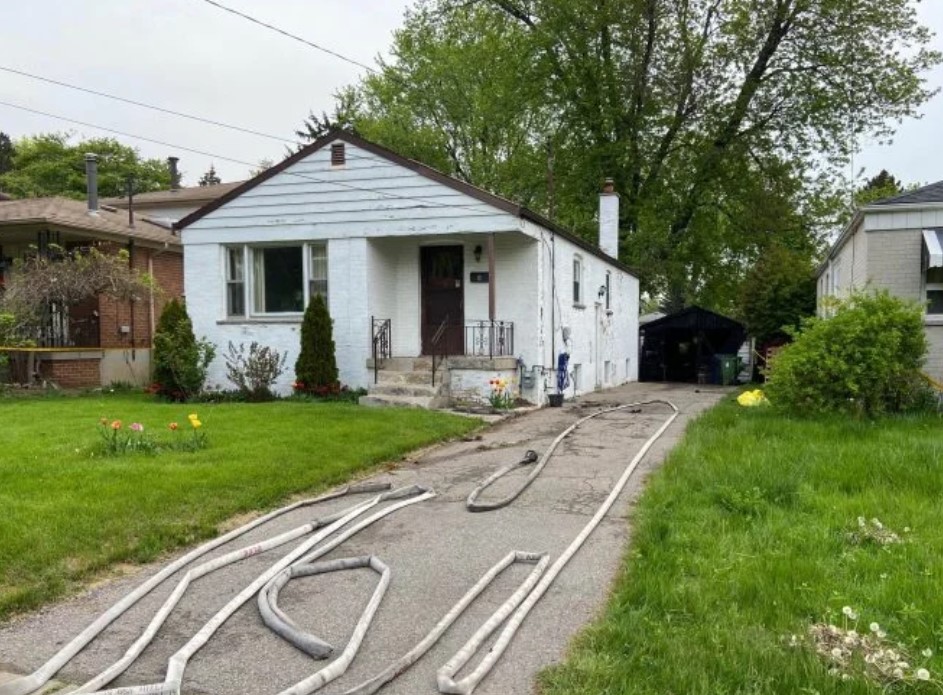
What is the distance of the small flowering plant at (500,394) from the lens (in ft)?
41.7

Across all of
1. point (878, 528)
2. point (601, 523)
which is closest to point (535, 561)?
point (601, 523)

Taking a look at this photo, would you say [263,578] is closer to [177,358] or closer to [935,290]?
[177,358]

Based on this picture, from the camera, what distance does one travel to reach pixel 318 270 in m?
14.5

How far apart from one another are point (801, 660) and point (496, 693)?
1.29m

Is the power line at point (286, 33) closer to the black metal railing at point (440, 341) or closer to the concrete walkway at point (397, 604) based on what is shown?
the black metal railing at point (440, 341)

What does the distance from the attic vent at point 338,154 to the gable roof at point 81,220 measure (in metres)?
7.14

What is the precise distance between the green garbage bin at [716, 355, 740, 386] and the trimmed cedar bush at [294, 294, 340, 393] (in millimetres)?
14189

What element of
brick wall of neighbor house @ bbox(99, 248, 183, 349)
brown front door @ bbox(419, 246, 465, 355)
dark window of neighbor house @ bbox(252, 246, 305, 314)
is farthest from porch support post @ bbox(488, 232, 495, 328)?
brick wall of neighbor house @ bbox(99, 248, 183, 349)

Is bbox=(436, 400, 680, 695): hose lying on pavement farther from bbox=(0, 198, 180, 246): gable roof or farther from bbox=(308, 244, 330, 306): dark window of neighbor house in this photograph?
bbox=(0, 198, 180, 246): gable roof

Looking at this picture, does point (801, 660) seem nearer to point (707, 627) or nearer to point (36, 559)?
point (707, 627)

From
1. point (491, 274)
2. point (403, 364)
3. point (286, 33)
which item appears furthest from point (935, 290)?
point (286, 33)

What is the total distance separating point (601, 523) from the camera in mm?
5605

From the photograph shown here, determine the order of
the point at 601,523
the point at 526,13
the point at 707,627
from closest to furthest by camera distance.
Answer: the point at 707,627 → the point at 601,523 → the point at 526,13

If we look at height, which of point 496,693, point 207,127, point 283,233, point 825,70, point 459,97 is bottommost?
point 496,693
